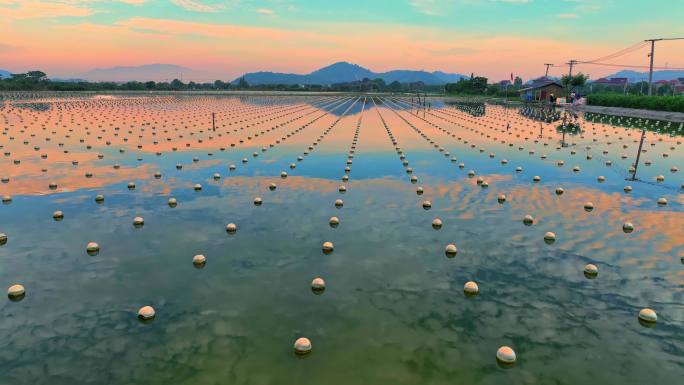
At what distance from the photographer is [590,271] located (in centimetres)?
849

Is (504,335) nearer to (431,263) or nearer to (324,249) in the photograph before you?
(431,263)

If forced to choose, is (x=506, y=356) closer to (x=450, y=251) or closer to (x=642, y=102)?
(x=450, y=251)

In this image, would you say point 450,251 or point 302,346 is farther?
point 450,251

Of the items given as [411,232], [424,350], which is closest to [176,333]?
[424,350]

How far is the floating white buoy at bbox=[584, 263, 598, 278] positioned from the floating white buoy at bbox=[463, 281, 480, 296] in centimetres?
236

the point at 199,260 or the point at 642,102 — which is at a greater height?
the point at 642,102

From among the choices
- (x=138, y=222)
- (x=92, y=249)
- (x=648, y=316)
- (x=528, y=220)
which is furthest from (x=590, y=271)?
(x=138, y=222)

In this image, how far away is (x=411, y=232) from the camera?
10.7 m

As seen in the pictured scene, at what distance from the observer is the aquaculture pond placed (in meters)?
5.89

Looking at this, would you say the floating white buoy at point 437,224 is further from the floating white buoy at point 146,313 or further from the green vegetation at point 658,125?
the green vegetation at point 658,125

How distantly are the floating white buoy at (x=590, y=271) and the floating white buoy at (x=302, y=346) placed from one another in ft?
18.4

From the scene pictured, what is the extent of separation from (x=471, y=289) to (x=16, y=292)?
7.72 metres

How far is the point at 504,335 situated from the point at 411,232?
4.43 metres

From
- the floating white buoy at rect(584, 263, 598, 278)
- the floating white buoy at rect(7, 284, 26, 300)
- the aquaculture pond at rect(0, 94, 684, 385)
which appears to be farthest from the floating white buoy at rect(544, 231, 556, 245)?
the floating white buoy at rect(7, 284, 26, 300)
